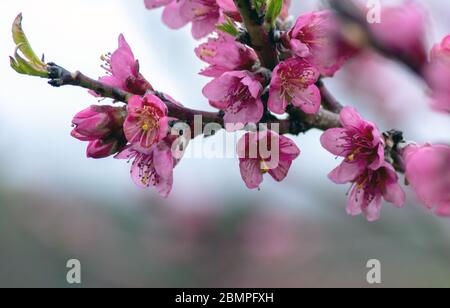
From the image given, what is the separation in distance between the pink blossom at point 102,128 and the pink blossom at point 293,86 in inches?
12.8

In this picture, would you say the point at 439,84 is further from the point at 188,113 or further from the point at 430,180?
the point at 188,113

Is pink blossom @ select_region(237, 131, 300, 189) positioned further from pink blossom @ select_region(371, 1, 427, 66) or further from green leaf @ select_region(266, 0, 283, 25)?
pink blossom @ select_region(371, 1, 427, 66)

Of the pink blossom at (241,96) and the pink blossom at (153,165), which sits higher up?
the pink blossom at (241,96)

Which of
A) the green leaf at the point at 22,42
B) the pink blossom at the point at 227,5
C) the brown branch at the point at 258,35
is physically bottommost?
the green leaf at the point at 22,42

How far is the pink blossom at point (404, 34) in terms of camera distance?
20.6 inches

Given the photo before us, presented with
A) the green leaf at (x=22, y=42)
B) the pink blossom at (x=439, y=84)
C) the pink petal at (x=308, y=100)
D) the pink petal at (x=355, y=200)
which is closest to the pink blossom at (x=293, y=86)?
the pink petal at (x=308, y=100)

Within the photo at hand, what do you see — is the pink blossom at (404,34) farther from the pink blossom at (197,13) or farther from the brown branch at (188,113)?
the pink blossom at (197,13)

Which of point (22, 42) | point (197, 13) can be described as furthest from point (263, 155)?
point (22, 42)

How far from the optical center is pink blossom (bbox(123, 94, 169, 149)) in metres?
1.26

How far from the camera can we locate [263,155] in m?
1.37

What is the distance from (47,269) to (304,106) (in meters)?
5.90

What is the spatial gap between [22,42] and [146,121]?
0.28 m
